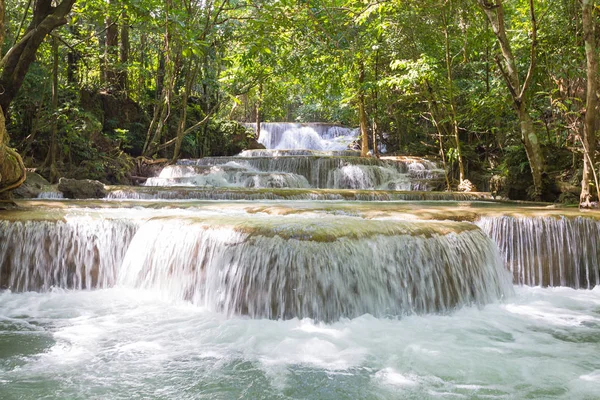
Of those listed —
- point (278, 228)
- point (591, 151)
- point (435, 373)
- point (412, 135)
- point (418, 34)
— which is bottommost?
point (435, 373)

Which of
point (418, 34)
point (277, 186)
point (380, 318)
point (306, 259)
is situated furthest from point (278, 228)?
point (418, 34)

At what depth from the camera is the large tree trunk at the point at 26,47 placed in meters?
7.40

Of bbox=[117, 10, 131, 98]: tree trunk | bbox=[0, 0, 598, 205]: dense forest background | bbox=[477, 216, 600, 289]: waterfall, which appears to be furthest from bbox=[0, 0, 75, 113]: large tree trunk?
bbox=[117, 10, 131, 98]: tree trunk

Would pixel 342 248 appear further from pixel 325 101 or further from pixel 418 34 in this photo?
pixel 325 101

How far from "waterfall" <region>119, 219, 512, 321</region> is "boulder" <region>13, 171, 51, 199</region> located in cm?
554

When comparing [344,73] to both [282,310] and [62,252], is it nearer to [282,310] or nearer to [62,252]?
[62,252]

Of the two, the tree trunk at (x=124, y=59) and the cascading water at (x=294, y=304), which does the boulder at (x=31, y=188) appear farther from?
the tree trunk at (x=124, y=59)

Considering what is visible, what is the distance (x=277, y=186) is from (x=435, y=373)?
30.5ft

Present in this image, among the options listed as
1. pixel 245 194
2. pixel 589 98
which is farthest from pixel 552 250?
pixel 245 194

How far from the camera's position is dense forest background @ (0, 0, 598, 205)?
885cm

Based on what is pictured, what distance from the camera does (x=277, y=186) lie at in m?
12.4

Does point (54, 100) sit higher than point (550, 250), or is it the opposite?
point (54, 100)

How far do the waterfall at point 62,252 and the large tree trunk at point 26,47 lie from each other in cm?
290

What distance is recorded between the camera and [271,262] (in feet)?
14.9
